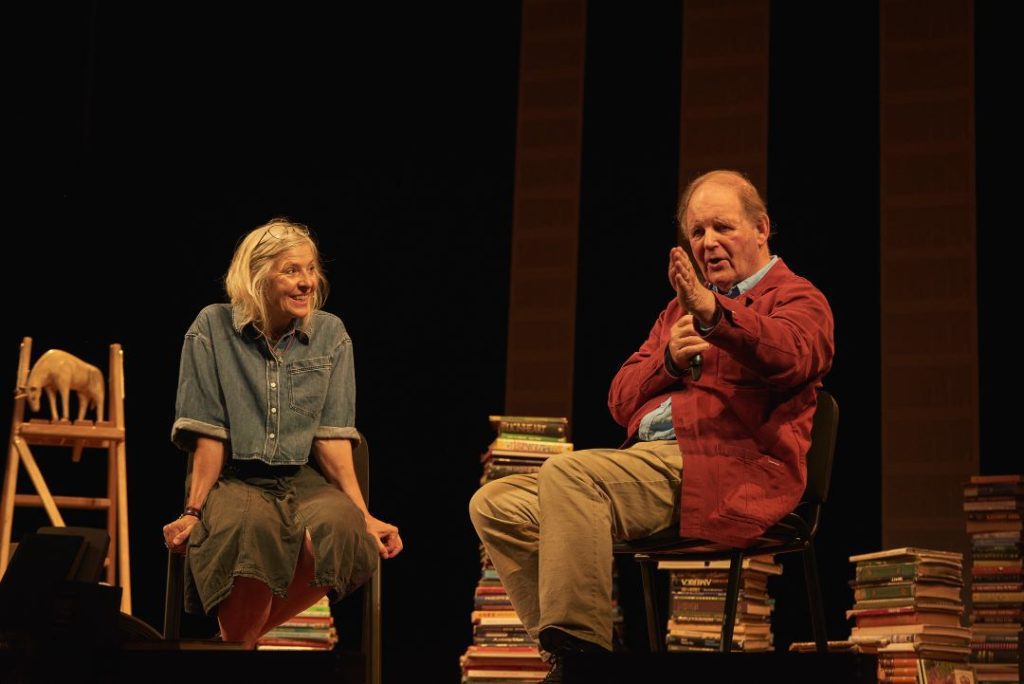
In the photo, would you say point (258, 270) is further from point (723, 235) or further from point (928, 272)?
point (928, 272)

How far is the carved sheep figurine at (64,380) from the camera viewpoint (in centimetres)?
482

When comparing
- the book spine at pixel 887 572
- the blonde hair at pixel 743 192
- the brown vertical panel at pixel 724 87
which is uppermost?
the brown vertical panel at pixel 724 87

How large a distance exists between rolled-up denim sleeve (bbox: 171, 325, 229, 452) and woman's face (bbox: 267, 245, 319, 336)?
0.19 m

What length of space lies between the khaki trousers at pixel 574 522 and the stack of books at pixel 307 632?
88.6 inches

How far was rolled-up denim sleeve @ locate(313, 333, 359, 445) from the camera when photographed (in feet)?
10.4

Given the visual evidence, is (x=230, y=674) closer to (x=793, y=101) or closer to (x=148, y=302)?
(x=148, y=302)

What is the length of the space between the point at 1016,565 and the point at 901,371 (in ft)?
3.15

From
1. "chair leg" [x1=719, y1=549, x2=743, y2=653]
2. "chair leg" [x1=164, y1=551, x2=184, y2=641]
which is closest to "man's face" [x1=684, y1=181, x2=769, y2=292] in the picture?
"chair leg" [x1=719, y1=549, x2=743, y2=653]

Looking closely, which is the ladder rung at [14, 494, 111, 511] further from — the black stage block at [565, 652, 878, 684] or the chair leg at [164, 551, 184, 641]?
the black stage block at [565, 652, 878, 684]

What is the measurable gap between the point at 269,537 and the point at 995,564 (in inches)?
120

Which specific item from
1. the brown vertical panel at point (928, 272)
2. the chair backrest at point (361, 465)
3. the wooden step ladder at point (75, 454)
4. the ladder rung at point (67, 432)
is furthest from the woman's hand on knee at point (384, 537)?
the brown vertical panel at point (928, 272)

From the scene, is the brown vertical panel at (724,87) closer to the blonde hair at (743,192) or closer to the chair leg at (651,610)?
the blonde hair at (743,192)

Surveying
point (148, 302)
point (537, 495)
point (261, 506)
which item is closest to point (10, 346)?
point (148, 302)

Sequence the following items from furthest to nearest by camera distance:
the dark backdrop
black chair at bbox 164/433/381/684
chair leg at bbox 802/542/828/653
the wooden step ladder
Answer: the dark backdrop → the wooden step ladder → black chair at bbox 164/433/381/684 → chair leg at bbox 802/542/828/653
